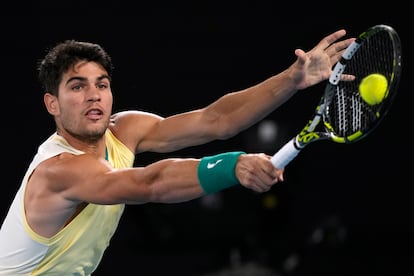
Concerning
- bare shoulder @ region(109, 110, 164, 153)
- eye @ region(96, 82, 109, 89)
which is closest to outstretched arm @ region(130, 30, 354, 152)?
bare shoulder @ region(109, 110, 164, 153)

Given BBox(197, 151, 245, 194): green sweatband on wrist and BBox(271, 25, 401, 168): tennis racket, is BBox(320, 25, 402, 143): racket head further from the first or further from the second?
BBox(197, 151, 245, 194): green sweatband on wrist

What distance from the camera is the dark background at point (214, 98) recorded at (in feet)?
24.8

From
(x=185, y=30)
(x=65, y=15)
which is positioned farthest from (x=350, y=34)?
(x=65, y=15)

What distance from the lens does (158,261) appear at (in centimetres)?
744

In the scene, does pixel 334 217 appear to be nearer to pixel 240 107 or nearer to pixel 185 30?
pixel 185 30

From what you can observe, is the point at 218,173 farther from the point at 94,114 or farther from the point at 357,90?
the point at 357,90

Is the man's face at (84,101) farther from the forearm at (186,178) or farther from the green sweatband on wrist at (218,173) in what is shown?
the green sweatband on wrist at (218,173)

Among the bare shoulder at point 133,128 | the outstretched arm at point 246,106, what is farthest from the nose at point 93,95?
the outstretched arm at point 246,106

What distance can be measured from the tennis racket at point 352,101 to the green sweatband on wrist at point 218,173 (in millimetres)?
165

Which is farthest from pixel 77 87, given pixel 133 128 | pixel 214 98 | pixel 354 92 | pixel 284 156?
pixel 214 98

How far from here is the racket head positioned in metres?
3.42

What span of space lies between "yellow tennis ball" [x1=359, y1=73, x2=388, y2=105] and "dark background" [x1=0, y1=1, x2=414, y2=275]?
154 inches

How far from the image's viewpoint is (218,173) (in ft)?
10.6

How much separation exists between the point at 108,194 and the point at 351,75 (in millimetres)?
1275
